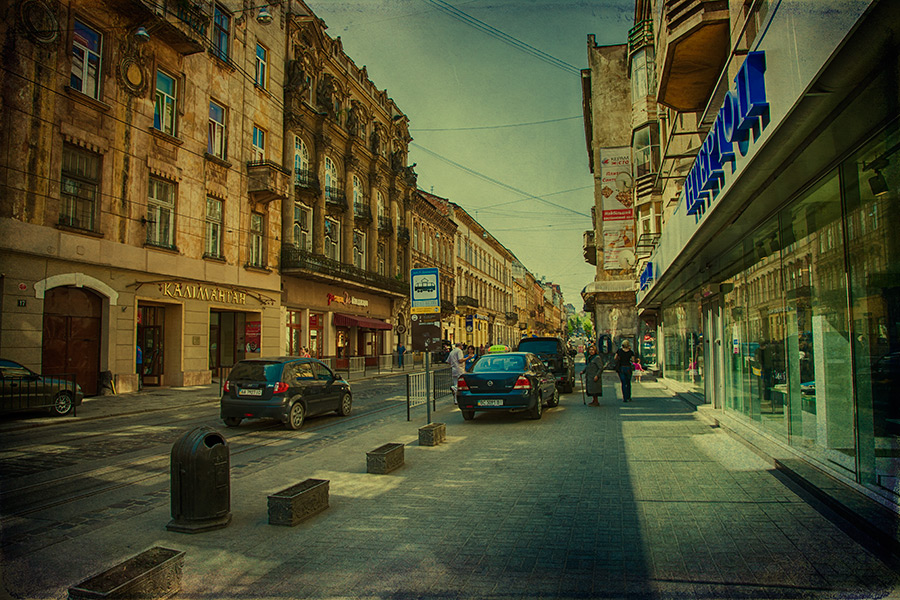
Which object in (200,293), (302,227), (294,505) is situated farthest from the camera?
(302,227)

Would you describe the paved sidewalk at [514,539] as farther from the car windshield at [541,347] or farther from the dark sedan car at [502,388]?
the car windshield at [541,347]

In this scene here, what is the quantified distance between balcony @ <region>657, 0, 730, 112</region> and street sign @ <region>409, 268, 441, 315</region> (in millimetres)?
7018

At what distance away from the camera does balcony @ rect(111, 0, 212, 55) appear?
19141 mm

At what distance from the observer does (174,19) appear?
68.1 ft

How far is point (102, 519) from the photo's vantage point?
18.1ft

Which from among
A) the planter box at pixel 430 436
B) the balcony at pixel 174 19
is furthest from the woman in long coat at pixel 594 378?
the balcony at pixel 174 19

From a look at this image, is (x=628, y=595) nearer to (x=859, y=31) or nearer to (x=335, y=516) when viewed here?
(x=335, y=516)

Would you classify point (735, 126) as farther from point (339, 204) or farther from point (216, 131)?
point (339, 204)

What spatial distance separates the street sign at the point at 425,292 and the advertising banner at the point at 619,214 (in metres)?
22.1

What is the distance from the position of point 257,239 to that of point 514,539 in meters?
24.8

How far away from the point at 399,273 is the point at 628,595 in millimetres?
41775

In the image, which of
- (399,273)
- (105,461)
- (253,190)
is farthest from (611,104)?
(105,461)

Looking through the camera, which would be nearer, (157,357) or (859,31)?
(859,31)

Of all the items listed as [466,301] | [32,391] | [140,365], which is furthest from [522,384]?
[466,301]
